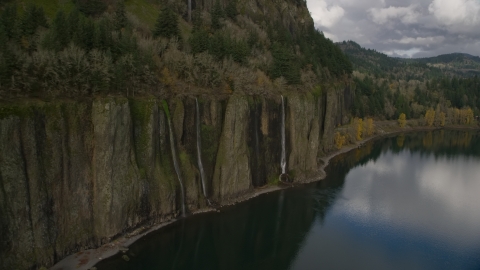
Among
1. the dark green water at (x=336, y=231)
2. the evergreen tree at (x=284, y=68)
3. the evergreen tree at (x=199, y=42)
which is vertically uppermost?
the evergreen tree at (x=199, y=42)

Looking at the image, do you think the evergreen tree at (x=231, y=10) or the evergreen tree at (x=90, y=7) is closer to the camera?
the evergreen tree at (x=90, y=7)

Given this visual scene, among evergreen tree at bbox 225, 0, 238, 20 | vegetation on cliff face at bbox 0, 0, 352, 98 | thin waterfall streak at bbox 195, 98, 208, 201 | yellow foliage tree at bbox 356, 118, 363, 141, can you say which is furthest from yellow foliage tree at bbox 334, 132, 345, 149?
thin waterfall streak at bbox 195, 98, 208, 201

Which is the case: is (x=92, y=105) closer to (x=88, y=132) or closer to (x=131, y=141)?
(x=88, y=132)

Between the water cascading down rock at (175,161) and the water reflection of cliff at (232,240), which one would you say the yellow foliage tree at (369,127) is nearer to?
the water reflection of cliff at (232,240)

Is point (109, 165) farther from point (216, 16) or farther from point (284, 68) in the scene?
point (216, 16)

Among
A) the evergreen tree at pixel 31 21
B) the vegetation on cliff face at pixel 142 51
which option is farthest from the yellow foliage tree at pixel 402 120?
the evergreen tree at pixel 31 21

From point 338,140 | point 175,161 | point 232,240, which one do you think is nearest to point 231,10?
point 338,140

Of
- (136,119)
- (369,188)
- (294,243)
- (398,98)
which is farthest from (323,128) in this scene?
(398,98)
